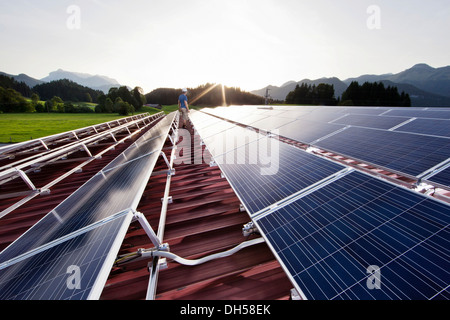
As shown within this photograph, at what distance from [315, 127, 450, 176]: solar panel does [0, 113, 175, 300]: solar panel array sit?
5109 mm

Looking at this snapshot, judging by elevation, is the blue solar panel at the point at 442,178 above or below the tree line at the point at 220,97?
below

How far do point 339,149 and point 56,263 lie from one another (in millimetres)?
6332

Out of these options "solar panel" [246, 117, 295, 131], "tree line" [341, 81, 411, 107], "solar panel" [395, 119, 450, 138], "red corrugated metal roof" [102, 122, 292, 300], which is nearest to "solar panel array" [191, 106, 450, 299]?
"red corrugated metal roof" [102, 122, 292, 300]

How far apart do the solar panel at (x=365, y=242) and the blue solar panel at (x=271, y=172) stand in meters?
0.46

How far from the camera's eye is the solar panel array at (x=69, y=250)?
1.69 meters

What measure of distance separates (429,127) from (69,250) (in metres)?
9.94

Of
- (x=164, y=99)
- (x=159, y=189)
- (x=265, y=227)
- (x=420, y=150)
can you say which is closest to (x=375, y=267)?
(x=265, y=227)

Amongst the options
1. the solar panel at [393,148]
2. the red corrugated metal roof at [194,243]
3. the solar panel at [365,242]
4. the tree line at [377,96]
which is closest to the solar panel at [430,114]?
the solar panel at [393,148]

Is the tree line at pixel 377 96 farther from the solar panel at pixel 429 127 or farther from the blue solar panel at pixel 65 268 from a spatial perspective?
the blue solar panel at pixel 65 268

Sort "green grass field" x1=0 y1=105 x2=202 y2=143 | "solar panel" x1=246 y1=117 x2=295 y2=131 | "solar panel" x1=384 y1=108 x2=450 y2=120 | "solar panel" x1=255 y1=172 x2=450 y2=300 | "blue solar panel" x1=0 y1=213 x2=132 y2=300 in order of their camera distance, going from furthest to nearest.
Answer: "green grass field" x1=0 y1=105 x2=202 y2=143, "solar panel" x1=246 y1=117 x2=295 y2=131, "solar panel" x1=384 y1=108 x2=450 y2=120, "blue solar panel" x1=0 y1=213 x2=132 y2=300, "solar panel" x1=255 y1=172 x2=450 y2=300

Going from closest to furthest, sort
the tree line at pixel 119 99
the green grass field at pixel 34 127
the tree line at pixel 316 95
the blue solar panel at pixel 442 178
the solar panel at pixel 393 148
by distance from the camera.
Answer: the blue solar panel at pixel 442 178 < the solar panel at pixel 393 148 < the green grass field at pixel 34 127 < the tree line at pixel 119 99 < the tree line at pixel 316 95

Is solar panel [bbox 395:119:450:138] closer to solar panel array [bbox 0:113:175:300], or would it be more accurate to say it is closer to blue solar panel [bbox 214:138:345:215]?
blue solar panel [bbox 214:138:345:215]

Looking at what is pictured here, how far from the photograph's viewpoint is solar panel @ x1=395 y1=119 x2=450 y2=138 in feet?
18.0
